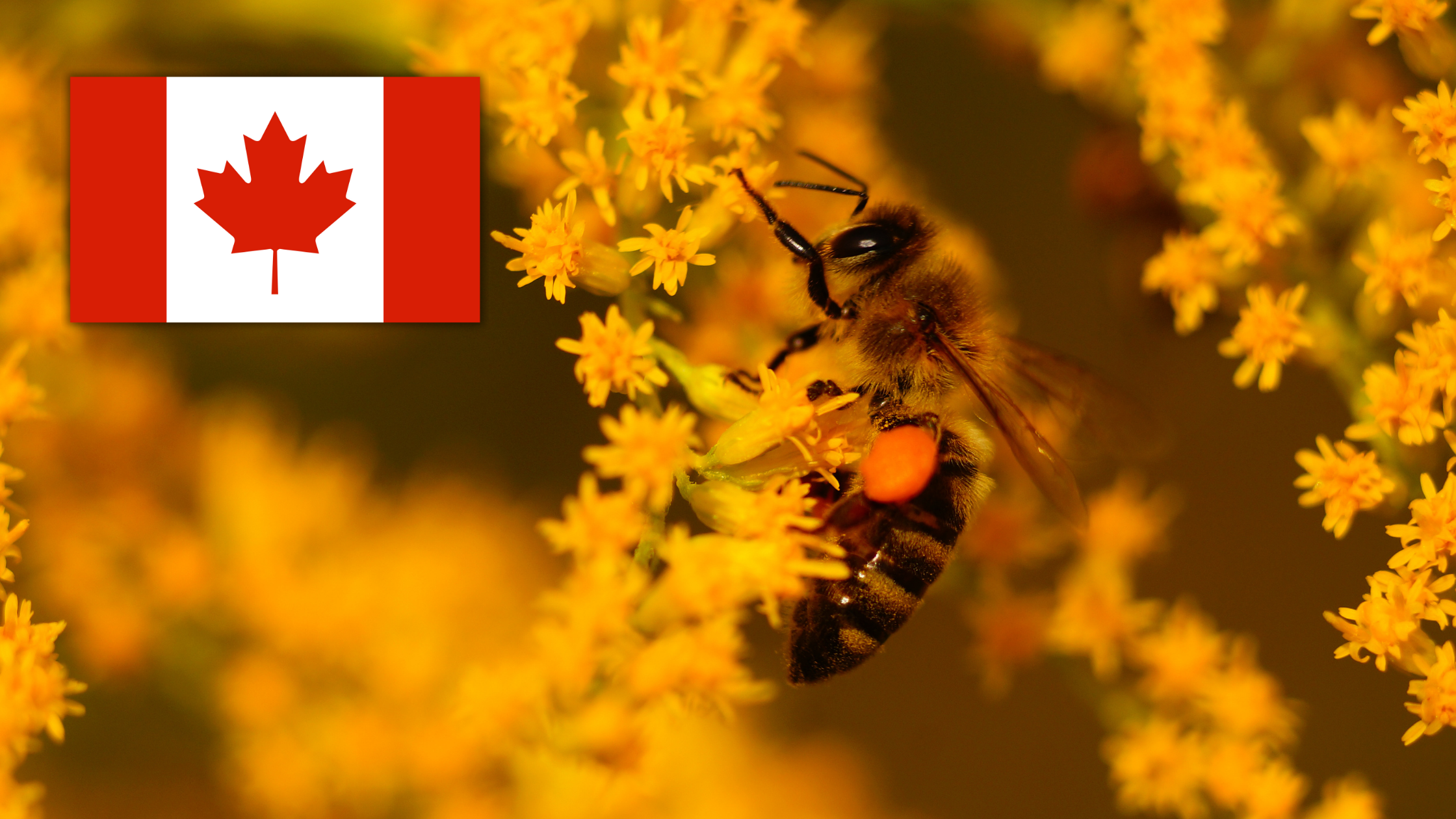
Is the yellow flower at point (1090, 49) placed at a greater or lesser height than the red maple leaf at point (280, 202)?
greater

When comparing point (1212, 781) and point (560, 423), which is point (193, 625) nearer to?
point (560, 423)

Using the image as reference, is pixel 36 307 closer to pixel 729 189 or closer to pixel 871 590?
pixel 729 189

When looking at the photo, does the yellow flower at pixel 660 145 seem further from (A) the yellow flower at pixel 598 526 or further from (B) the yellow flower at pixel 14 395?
(B) the yellow flower at pixel 14 395

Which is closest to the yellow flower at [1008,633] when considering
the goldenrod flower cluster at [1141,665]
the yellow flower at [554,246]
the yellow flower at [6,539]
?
the goldenrod flower cluster at [1141,665]

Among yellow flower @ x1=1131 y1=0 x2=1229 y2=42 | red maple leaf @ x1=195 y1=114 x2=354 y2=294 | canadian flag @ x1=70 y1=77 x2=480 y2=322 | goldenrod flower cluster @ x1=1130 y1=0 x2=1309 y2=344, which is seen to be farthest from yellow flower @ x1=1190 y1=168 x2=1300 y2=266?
red maple leaf @ x1=195 y1=114 x2=354 y2=294

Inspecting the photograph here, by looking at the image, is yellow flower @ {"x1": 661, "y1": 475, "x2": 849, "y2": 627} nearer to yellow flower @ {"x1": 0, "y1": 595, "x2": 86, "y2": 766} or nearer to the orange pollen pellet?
the orange pollen pellet

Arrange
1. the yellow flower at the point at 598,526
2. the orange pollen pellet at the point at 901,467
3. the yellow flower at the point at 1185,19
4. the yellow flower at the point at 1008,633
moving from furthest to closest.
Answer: the yellow flower at the point at 1008,633, the yellow flower at the point at 1185,19, the orange pollen pellet at the point at 901,467, the yellow flower at the point at 598,526
